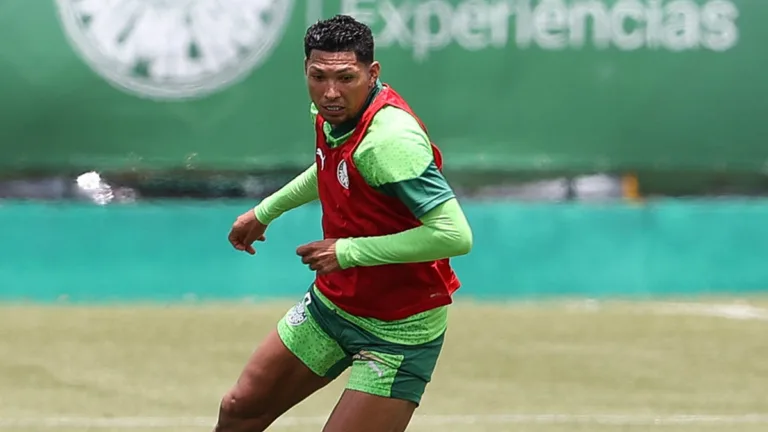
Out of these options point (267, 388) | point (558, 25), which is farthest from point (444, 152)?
point (267, 388)

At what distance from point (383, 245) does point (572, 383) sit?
388cm

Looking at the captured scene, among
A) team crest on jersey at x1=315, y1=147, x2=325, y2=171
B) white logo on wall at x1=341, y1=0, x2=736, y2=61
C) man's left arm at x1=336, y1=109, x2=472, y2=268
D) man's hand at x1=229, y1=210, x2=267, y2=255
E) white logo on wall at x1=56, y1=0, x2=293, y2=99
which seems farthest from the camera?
white logo on wall at x1=341, y1=0, x2=736, y2=61

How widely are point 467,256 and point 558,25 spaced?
6.31ft

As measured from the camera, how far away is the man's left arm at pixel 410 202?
13.8 ft

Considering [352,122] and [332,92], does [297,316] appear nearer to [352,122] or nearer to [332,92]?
[352,122]

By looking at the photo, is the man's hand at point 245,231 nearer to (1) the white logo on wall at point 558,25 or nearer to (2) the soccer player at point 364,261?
(2) the soccer player at point 364,261

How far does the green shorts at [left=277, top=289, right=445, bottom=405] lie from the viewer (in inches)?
176

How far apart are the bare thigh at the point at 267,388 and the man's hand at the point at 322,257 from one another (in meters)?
0.55

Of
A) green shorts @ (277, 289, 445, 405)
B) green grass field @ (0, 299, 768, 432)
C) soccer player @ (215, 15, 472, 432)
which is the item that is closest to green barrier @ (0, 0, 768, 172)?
green grass field @ (0, 299, 768, 432)

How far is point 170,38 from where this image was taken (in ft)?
33.4

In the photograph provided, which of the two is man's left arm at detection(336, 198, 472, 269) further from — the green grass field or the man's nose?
the green grass field

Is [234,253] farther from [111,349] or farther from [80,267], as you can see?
[111,349]

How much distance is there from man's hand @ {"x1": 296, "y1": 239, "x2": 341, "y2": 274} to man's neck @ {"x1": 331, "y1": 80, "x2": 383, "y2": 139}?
38cm

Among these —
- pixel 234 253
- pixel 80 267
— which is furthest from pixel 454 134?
pixel 80 267
